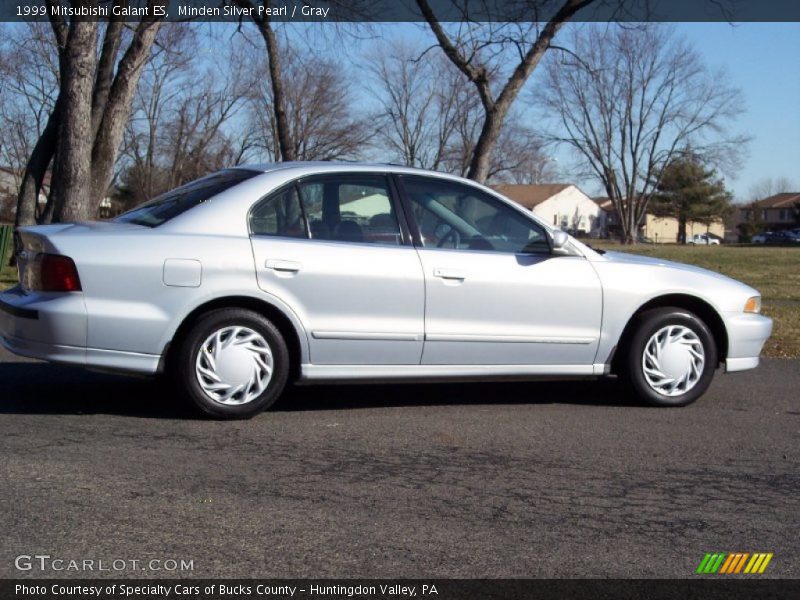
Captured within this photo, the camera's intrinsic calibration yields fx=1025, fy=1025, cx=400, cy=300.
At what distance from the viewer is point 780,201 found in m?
109

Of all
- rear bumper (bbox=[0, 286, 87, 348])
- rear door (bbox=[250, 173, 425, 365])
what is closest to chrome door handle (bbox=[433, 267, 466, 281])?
rear door (bbox=[250, 173, 425, 365])

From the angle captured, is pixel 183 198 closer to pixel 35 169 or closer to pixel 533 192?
pixel 35 169

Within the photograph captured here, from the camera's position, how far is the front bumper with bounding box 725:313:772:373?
6891mm

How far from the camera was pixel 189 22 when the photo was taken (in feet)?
59.5

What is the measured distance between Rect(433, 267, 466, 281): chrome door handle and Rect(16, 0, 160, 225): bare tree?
8.93 meters

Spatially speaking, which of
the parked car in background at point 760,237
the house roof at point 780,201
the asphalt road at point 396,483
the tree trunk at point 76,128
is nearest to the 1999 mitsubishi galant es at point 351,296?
the asphalt road at point 396,483

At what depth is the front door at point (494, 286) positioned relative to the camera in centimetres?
629

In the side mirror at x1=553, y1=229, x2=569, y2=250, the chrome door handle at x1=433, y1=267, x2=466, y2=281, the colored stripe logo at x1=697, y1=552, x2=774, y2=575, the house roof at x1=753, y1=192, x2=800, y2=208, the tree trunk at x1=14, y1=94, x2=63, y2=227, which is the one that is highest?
the house roof at x1=753, y1=192, x2=800, y2=208

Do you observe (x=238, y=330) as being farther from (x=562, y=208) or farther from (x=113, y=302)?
(x=562, y=208)

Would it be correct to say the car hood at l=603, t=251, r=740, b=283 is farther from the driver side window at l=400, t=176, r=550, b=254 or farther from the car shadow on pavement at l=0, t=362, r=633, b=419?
the car shadow on pavement at l=0, t=362, r=633, b=419

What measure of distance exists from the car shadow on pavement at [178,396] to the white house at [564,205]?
84124 millimetres

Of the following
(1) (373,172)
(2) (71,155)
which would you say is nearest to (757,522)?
(1) (373,172)

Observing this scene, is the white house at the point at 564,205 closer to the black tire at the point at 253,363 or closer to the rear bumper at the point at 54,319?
the black tire at the point at 253,363

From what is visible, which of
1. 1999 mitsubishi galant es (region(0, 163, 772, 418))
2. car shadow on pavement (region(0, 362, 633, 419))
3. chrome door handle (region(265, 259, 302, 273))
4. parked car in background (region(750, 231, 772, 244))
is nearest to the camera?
1999 mitsubishi galant es (region(0, 163, 772, 418))
